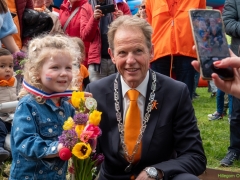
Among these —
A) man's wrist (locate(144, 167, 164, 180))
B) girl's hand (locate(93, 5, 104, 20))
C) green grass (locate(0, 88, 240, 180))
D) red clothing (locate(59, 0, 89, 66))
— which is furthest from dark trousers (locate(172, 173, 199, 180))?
red clothing (locate(59, 0, 89, 66))

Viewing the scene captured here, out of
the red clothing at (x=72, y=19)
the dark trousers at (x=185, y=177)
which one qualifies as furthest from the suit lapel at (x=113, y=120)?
the red clothing at (x=72, y=19)

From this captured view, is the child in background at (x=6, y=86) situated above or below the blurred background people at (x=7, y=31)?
below

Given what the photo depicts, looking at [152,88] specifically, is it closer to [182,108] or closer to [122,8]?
[182,108]

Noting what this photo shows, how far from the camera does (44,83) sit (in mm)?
3740

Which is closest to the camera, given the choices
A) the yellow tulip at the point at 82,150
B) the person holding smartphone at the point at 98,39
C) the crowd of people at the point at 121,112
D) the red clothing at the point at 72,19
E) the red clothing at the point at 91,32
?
the yellow tulip at the point at 82,150

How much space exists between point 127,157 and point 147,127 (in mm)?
258

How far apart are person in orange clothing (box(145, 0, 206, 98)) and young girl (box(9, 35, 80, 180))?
8.21 ft

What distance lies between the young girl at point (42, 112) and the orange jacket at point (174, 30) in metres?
2.49

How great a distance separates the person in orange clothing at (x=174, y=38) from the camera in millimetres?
6199

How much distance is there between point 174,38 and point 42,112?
2.87 metres

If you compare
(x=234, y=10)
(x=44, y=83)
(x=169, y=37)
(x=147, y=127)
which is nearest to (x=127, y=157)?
(x=147, y=127)

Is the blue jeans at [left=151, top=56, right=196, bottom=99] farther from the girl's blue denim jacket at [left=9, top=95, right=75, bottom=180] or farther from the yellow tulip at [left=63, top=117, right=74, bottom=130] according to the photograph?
the yellow tulip at [left=63, top=117, right=74, bottom=130]

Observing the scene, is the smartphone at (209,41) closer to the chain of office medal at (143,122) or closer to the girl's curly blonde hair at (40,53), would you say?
the chain of office medal at (143,122)

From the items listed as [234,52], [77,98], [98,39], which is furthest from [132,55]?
[234,52]
